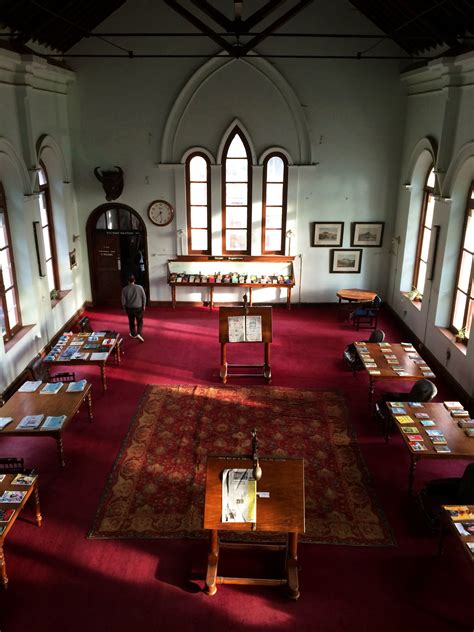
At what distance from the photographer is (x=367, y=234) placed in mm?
14500

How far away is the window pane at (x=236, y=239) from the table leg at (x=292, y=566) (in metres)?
9.71

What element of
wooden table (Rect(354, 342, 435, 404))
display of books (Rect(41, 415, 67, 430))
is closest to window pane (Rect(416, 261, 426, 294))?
wooden table (Rect(354, 342, 435, 404))

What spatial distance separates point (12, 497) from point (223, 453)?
3097 mm

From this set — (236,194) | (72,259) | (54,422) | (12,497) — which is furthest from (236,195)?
Answer: (12,497)

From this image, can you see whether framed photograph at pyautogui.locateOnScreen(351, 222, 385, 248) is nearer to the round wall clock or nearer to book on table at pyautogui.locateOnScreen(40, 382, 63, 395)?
the round wall clock

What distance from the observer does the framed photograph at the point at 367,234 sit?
47.2 feet

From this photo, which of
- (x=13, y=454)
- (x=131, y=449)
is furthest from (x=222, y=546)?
(x=13, y=454)

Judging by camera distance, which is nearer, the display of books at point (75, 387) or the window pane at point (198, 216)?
the display of books at point (75, 387)

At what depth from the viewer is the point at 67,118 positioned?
1345 centimetres

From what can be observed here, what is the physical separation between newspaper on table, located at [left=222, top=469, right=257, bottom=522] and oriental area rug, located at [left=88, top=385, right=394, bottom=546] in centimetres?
144

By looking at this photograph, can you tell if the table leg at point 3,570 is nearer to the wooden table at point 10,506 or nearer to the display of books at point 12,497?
the wooden table at point 10,506

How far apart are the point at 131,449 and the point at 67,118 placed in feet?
29.2

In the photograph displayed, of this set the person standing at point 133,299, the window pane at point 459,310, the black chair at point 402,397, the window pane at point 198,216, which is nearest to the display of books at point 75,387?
the person standing at point 133,299

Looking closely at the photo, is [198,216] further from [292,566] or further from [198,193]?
[292,566]
